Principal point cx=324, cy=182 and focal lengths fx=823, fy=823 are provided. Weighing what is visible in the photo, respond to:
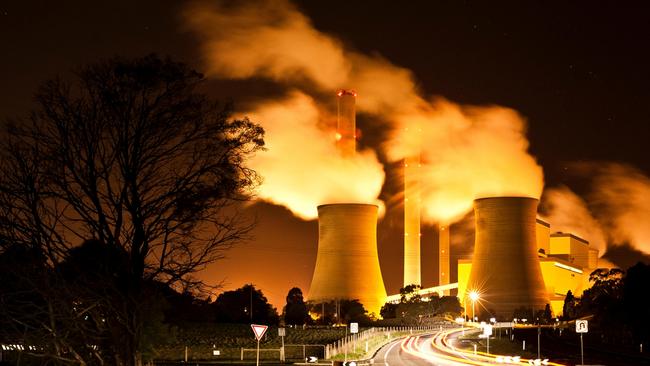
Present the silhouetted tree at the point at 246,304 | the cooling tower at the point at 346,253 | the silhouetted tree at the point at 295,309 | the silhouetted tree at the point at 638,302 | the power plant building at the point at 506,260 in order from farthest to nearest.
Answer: the silhouetted tree at the point at 295,309 → the silhouetted tree at the point at 246,304 → the power plant building at the point at 506,260 → the cooling tower at the point at 346,253 → the silhouetted tree at the point at 638,302

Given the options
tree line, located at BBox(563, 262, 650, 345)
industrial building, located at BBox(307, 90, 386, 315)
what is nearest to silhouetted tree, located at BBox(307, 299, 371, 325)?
industrial building, located at BBox(307, 90, 386, 315)

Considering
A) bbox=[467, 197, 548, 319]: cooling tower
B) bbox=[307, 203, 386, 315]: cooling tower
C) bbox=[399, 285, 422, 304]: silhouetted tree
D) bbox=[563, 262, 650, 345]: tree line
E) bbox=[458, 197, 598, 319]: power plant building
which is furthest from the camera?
bbox=[399, 285, 422, 304]: silhouetted tree

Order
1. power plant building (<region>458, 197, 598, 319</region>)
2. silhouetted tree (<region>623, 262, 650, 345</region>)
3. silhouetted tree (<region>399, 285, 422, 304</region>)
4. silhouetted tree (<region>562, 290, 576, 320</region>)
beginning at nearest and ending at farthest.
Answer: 1. silhouetted tree (<region>623, 262, 650, 345</region>)
2. power plant building (<region>458, 197, 598, 319</region>)
3. silhouetted tree (<region>562, 290, 576, 320</region>)
4. silhouetted tree (<region>399, 285, 422, 304</region>)

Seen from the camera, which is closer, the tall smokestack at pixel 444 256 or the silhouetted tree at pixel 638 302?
the silhouetted tree at pixel 638 302

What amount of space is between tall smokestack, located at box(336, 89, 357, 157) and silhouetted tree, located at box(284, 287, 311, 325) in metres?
20.3

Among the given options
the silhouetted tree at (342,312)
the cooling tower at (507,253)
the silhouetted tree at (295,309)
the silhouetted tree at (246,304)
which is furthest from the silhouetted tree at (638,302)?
the silhouetted tree at (295,309)

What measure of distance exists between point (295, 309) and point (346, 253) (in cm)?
2953

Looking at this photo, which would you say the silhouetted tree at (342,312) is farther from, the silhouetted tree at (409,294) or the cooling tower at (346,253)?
the silhouetted tree at (409,294)

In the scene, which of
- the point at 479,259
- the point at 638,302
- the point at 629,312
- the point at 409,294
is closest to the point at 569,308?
the point at 409,294

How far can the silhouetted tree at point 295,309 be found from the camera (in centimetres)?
9731

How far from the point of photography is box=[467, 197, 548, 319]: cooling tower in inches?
3169

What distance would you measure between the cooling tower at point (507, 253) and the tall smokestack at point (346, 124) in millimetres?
26213

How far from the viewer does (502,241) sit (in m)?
81.2

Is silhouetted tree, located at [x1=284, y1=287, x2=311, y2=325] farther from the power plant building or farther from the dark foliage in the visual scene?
the power plant building
